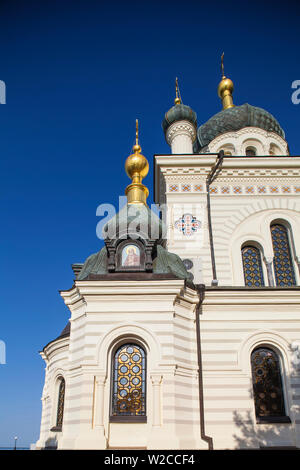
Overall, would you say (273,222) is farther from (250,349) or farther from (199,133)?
(199,133)

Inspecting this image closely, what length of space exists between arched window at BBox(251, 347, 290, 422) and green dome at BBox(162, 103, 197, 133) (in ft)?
35.2

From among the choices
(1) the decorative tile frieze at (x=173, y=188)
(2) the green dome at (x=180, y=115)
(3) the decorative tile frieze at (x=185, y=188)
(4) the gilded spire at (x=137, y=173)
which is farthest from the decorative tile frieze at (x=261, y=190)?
(2) the green dome at (x=180, y=115)

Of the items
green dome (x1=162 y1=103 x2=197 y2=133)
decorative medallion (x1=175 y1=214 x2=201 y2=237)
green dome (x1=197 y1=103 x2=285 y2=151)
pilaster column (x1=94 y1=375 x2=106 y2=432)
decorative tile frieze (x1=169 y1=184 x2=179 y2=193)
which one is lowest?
pilaster column (x1=94 y1=375 x2=106 y2=432)

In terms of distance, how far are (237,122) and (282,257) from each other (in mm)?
8024

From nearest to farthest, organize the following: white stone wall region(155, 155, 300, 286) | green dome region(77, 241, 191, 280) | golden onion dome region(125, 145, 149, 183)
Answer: green dome region(77, 241, 191, 280) < white stone wall region(155, 155, 300, 286) < golden onion dome region(125, 145, 149, 183)

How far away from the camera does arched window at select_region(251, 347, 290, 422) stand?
10.1 meters

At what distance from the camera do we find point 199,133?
19844 millimetres

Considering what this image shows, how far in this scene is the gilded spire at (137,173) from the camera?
48.0ft

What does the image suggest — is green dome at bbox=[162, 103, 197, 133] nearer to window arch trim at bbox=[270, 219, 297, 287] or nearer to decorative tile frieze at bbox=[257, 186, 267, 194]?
decorative tile frieze at bbox=[257, 186, 267, 194]

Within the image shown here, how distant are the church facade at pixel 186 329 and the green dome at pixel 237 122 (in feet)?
15.4

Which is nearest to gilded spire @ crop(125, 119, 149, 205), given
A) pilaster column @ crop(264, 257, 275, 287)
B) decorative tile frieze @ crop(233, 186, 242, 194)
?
decorative tile frieze @ crop(233, 186, 242, 194)
